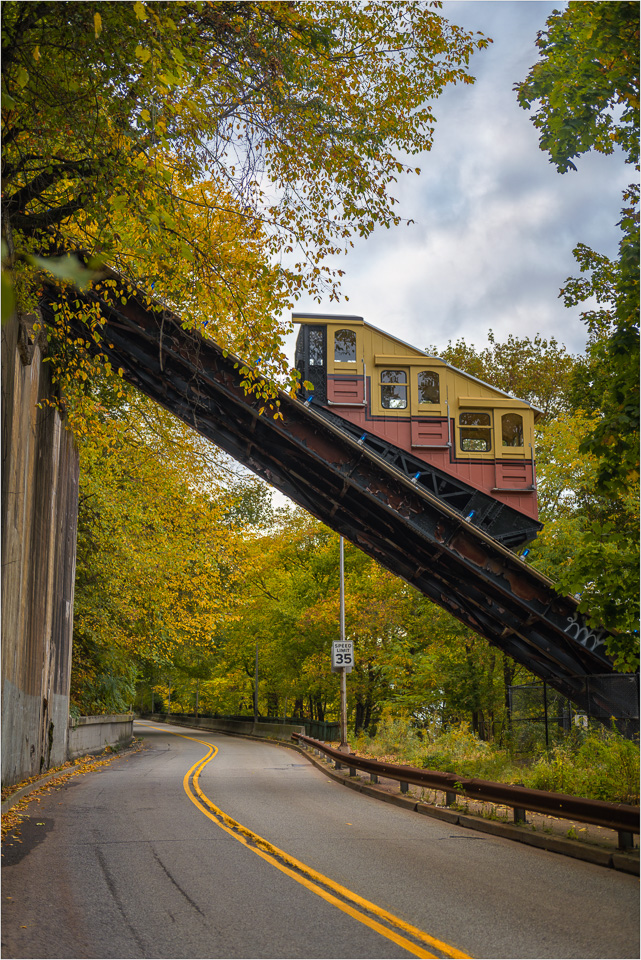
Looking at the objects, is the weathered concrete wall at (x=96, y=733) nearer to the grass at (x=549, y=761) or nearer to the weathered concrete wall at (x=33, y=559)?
the weathered concrete wall at (x=33, y=559)

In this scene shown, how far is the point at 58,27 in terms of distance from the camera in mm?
7367

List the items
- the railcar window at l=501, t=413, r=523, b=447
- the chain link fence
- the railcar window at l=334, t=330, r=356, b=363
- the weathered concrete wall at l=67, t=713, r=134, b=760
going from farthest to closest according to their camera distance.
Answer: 1. the weathered concrete wall at l=67, t=713, r=134, b=760
2. the railcar window at l=334, t=330, r=356, b=363
3. the railcar window at l=501, t=413, r=523, b=447
4. the chain link fence

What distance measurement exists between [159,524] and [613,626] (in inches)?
580

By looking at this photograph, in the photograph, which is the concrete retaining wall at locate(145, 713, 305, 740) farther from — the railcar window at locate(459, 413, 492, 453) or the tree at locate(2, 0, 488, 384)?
the tree at locate(2, 0, 488, 384)

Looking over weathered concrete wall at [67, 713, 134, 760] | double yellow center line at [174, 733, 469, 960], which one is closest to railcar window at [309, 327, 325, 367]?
double yellow center line at [174, 733, 469, 960]

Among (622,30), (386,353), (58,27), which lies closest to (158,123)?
(58,27)

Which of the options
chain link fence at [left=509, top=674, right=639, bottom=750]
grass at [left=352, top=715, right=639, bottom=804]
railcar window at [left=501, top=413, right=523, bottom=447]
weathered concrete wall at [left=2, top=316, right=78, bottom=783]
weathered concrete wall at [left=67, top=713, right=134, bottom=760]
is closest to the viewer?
grass at [left=352, top=715, right=639, bottom=804]

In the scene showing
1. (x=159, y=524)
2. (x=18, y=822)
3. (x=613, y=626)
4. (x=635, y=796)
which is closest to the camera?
(x=613, y=626)

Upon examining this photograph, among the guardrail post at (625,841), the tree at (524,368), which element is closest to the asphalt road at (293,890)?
the guardrail post at (625,841)

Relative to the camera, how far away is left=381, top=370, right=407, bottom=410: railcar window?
16.4 metres

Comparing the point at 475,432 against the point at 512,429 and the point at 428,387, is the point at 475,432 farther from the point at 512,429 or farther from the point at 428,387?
the point at 428,387

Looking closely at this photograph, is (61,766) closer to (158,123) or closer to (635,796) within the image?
(635,796)

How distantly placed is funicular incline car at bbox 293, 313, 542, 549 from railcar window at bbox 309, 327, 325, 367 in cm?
2

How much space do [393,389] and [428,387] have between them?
71cm
